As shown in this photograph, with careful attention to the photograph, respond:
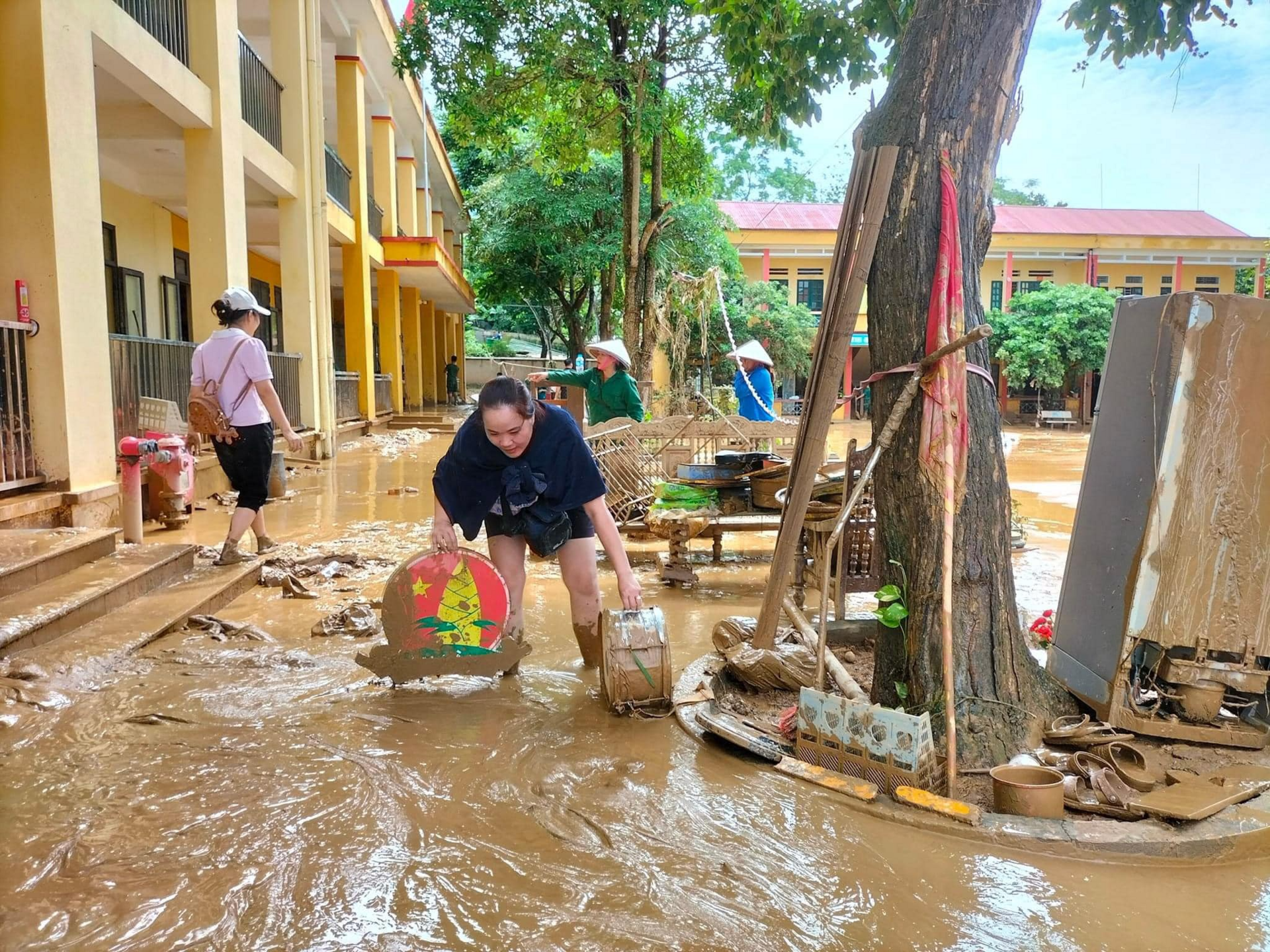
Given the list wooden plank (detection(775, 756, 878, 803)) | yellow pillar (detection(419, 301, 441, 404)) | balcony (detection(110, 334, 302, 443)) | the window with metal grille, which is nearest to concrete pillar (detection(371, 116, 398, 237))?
yellow pillar (detection(419, 301, 441, 404))

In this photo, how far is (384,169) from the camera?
20656 millimetres

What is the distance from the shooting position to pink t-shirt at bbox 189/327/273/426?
5.82 meters

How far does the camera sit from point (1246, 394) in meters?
3.39

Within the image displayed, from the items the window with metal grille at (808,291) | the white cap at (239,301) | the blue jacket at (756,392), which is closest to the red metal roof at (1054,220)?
the window with metal grille at (808,291)

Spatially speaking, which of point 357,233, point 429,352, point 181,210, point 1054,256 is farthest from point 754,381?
point 1054,256

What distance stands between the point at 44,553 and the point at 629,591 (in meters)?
3.33

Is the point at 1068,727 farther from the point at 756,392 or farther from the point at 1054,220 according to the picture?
the point at 1054,220

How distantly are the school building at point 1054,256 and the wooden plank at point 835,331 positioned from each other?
85.5 ft

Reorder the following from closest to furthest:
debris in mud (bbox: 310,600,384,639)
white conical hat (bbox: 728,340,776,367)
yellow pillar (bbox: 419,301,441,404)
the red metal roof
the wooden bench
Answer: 1. debris in mud (bbox: 310,600,384,639)
2. white conical hat (bbox: 728,340,776,367)
3. the wooden bench
4. yellow pillar (bbox: 419,301,441,404)
5. the red metal roof

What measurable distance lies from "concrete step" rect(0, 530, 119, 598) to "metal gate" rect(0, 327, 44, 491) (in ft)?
2.06

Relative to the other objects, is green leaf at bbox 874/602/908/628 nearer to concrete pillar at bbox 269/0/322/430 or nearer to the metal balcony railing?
concrete pillar at bbox 269/0/322/430

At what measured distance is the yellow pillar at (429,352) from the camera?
2927 cm

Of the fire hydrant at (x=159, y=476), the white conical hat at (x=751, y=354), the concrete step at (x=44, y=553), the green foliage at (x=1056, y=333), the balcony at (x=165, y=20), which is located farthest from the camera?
the green foliage at (x=1056, y=333)

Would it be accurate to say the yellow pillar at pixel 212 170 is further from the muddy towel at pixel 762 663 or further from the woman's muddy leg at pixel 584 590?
the muddy towel at pixel 762 663
